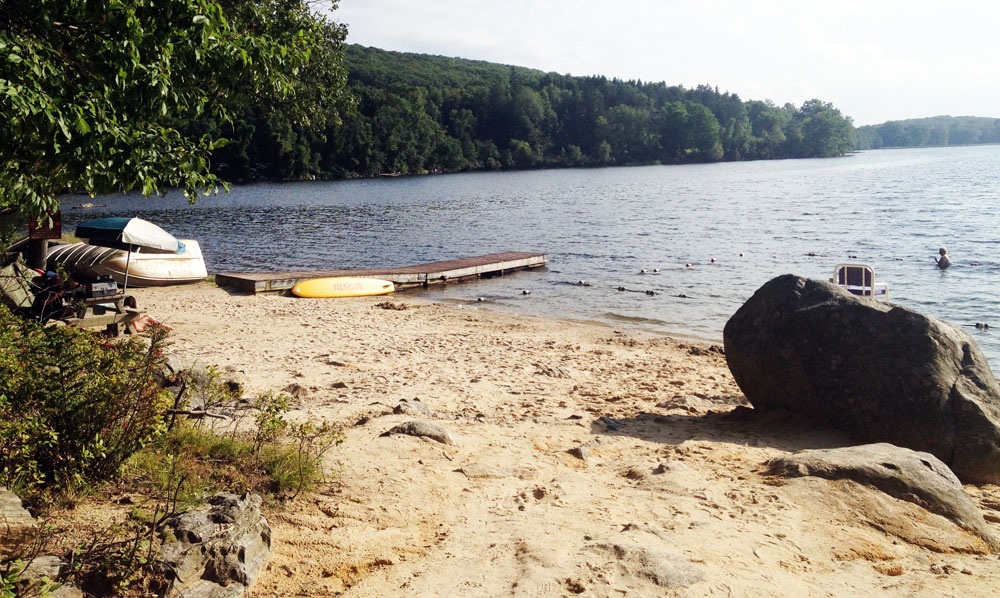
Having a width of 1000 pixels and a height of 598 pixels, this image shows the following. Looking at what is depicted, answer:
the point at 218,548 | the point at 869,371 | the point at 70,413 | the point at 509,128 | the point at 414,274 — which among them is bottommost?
the point at 414,274

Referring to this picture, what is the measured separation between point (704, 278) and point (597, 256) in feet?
22.2

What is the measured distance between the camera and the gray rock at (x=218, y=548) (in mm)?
3980

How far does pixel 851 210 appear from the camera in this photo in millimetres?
49156

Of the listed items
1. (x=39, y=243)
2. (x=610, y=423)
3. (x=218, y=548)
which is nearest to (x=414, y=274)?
(x=39, y=243)

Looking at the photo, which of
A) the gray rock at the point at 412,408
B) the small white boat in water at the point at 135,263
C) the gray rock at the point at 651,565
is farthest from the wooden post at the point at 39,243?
the gray rock at the point at 651,565

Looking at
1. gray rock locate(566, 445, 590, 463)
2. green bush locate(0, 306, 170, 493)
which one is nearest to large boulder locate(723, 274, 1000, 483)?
gray rock locate(566, 445, 590, 463)

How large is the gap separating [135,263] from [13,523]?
17.5 meters

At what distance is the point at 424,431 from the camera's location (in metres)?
7.25

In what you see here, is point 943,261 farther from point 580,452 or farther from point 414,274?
point 580,452

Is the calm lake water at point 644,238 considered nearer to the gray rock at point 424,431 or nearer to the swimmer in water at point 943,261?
the swimmer in water at point 943,261

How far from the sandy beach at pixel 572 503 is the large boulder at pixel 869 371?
1.16ft

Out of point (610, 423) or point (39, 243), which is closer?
point (610, 423)

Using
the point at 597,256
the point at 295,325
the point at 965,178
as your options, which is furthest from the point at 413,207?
the point at 965,178

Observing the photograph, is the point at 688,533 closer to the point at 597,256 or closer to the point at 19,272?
the point at 19,272
